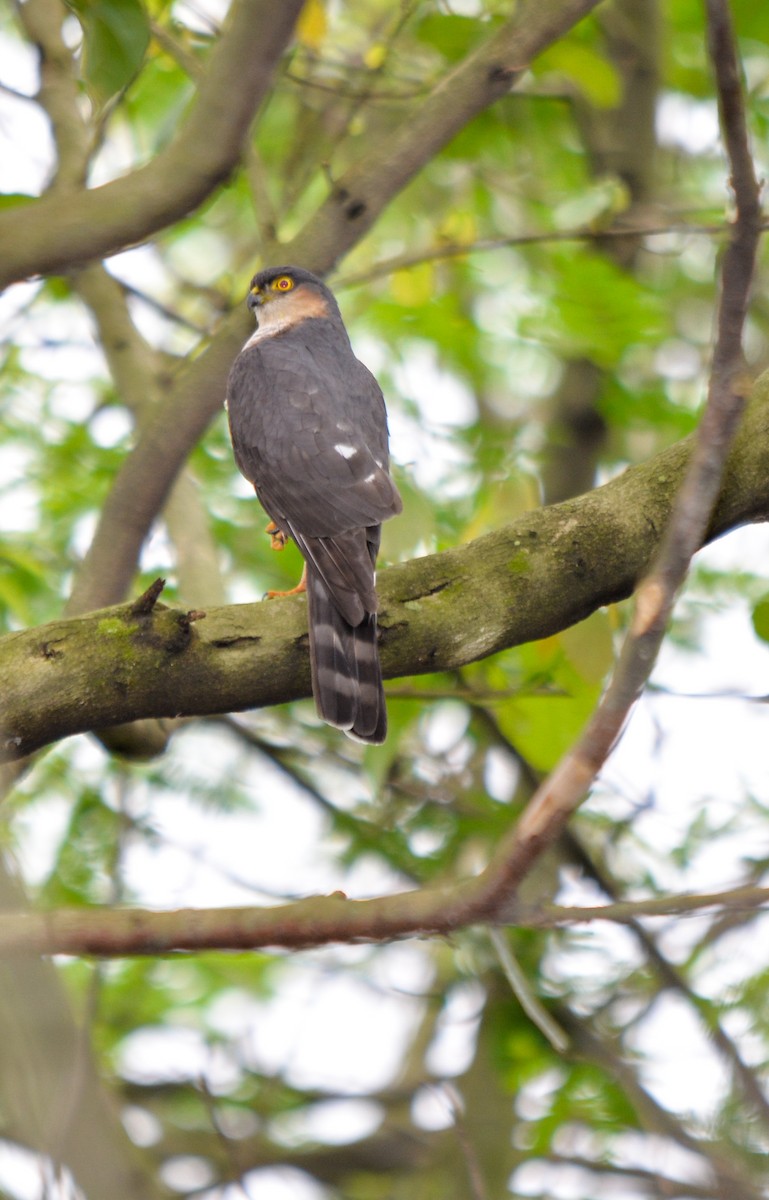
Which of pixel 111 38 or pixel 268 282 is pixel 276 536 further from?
pixel 111 38

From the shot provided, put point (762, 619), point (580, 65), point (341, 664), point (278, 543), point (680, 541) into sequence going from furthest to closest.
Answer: point (580, 65), point (278, 543), point (762, 619), point (341, 664), point (680, 541)

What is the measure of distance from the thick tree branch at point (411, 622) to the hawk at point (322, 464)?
0.28 ft

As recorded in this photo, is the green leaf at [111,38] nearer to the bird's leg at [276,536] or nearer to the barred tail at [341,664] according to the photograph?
the barred tail at [341,664]

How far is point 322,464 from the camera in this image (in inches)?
156

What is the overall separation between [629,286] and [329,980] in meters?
3.22

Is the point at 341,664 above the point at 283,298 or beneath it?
beneath

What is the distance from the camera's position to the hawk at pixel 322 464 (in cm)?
295

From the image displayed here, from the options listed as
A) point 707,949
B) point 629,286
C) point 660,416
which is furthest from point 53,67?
point 707,949

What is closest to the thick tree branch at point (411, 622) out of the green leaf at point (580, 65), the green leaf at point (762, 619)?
the green leaf at point (762, 619)

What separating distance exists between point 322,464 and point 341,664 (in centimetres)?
121

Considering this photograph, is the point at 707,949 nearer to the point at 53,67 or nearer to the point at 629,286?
the point at 629,286

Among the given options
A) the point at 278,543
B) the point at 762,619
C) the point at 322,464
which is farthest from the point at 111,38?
the point at 762,619

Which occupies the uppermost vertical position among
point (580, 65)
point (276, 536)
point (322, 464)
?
point (580, 65)

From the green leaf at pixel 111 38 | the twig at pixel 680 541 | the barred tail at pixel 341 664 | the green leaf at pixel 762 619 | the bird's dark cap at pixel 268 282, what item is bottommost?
the twig at pixel 680 541
